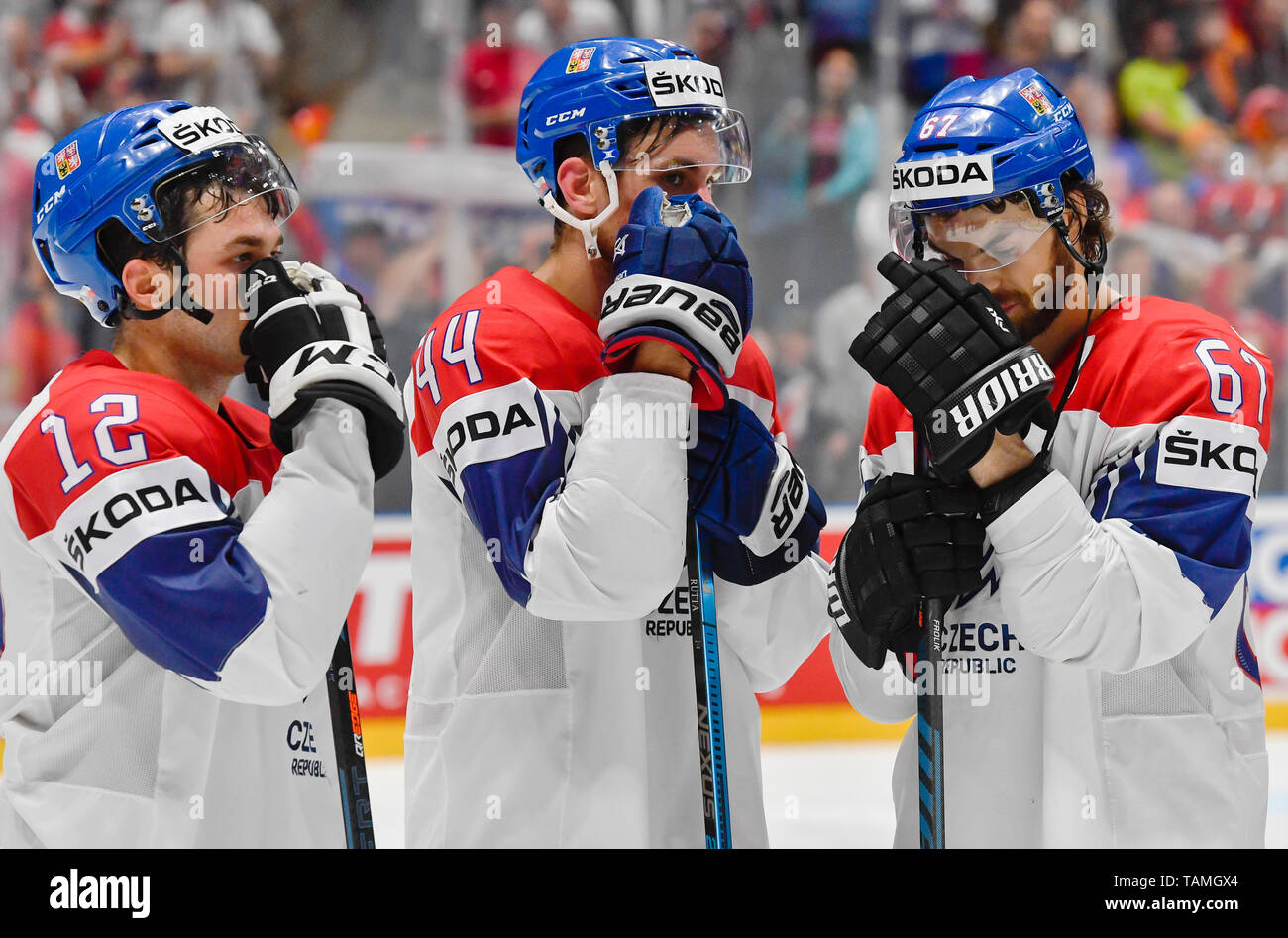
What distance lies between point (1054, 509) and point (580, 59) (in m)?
1.07

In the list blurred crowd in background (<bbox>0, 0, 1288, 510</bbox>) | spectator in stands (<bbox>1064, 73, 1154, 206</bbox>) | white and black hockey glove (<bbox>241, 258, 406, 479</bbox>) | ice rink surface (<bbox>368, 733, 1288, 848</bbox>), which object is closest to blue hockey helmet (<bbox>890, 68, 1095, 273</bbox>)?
white and black hockey glove (<bbox>241, 258, 406, 479</bbox>)

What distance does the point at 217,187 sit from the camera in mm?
2301

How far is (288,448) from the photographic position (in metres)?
2.23

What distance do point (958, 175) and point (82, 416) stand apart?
1375 millimetres

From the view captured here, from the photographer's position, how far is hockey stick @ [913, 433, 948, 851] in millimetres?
2223

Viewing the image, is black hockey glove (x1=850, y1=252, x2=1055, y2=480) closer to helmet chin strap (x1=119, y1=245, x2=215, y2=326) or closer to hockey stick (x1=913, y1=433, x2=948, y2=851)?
hockey stick (x1=913, y1=433, x2=948, y2=851)

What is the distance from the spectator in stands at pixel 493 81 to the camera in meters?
6.92

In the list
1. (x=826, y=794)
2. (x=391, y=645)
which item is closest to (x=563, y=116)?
(x=826, y=794)

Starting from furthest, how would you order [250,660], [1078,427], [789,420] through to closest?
[789,420]
[1078,427]
[250,660]

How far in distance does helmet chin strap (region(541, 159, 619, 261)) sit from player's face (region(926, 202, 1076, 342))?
0.52 m

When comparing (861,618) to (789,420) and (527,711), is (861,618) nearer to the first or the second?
(527,711)

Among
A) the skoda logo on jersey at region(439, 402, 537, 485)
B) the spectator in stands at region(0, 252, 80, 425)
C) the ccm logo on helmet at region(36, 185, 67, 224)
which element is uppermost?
the spectator in stands at region(0, 252, 80, 425)

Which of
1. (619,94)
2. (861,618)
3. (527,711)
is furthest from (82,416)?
(861,618)

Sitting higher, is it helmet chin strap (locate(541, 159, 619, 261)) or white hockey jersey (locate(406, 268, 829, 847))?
helmet chin strap (locate(541, 159, 619, 261))
